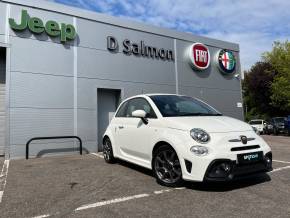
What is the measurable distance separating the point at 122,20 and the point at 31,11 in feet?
12.2

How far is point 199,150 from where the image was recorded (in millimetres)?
4797

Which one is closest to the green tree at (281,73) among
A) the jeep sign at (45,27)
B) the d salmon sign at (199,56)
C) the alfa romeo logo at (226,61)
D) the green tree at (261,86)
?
the green tree at (261,86)

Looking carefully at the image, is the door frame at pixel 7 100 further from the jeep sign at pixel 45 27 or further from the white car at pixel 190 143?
the white car at pixel 190 143

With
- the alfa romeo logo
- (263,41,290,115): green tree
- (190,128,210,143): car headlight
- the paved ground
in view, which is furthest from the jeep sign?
(263,41,290,115): green tree

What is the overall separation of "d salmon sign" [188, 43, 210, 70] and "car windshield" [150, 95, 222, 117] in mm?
8619

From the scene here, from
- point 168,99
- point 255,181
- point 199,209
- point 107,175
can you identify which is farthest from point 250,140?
point 107,175

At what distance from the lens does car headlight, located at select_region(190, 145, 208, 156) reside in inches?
188

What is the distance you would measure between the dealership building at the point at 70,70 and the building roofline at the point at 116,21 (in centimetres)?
4

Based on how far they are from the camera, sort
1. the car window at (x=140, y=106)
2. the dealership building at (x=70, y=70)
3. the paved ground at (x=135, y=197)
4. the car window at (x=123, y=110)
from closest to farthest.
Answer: the paved ground at (x=135, y=197) → the car window at (x=140, y=106) → the car window at (x=123, y=110) → the dealership building at (x=70, y=70)

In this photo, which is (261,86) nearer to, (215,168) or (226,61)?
(226,61)

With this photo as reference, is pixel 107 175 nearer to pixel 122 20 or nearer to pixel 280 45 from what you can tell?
pixel 122 20

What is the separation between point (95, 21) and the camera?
12.3 metres

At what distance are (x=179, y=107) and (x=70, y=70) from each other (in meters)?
6.42

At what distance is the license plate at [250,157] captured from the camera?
15.9 feet
